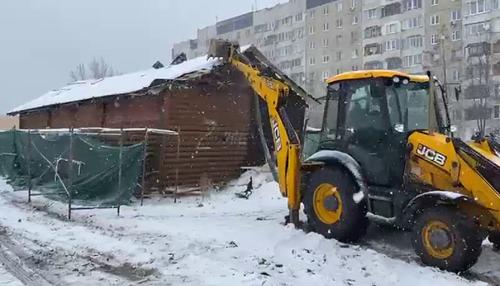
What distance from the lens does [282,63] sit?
2608 inches

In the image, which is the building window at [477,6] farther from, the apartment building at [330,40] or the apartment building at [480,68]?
the apartment building at [330,40]

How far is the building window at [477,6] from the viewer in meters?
42.0

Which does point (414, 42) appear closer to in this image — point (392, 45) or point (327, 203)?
point (392, 45)

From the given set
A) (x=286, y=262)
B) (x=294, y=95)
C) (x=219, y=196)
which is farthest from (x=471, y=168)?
(x=294, y=95)

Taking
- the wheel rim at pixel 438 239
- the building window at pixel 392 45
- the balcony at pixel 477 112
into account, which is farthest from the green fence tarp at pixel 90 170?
the building window at pixel 392 45

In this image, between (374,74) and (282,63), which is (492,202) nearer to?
(374,74)

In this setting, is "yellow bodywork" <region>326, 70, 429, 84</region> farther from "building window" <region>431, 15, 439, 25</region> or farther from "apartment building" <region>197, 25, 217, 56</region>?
"apartment building" <region>197, 25, 217, 56</region>

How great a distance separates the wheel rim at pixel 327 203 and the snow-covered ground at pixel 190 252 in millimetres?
385

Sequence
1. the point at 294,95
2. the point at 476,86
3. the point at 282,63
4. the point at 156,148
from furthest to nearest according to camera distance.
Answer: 1. the point at 282,63
2. the point at 476,86
3. the point at 294,95
4. the point at 156,148

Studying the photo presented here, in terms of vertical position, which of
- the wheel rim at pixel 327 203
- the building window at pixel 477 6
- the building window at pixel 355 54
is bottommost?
the wheel rim at pixel 327 203

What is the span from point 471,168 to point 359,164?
75.1 inches

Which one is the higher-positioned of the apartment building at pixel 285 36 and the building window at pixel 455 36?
the apartment building at pixel 285 36

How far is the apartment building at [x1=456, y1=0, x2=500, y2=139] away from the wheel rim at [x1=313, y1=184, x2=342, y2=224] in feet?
118

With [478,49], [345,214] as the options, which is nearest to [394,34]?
[478,49]
